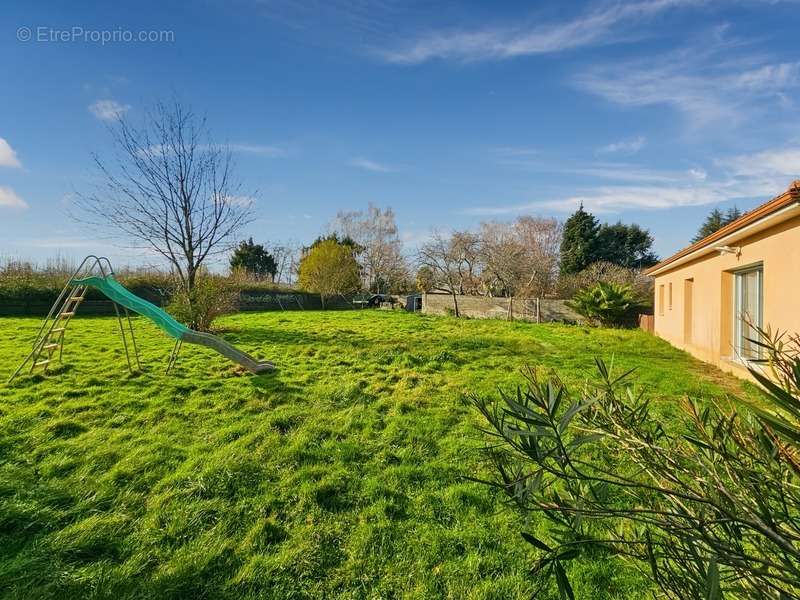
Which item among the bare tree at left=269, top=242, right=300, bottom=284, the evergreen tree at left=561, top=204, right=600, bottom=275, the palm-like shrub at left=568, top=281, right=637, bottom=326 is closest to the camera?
the palm-like shrub at left=568, top=281, right=637, bottom=326

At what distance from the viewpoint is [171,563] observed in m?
2.19

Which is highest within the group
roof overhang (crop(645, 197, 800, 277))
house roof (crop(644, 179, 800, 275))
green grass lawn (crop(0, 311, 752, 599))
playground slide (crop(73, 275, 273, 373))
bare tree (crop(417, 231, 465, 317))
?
bare tree (crop(417, 231, 465, 317))

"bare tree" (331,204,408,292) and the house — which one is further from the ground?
"bare tree" (331,204,408,292)

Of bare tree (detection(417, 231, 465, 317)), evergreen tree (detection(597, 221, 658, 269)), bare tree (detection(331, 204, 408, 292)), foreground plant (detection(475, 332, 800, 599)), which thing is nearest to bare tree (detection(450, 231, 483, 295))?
bare tree (detection(417, 231, 465, 317))

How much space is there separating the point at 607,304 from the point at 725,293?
7124mm

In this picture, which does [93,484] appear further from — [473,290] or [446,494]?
[473,290]

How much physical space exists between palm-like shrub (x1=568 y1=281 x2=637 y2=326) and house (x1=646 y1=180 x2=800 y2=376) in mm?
3083

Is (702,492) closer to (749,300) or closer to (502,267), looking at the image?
(749,300)

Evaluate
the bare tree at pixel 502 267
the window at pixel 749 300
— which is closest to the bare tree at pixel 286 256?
the bare tree at pixel 502 267

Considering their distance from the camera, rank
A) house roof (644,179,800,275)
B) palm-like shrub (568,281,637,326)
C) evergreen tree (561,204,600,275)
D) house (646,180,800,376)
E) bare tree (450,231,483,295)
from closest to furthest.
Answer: house roof (644,179,800,275)
house (646,180,800,376)
palm-like shrub (568,281,637,326)
bare tree (450,231,483,295)
evergreen tree (561,204,600,275)

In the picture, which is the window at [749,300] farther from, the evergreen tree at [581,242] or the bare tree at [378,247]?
the bare tree at [378,247]

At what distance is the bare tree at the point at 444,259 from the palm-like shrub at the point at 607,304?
7.55 m

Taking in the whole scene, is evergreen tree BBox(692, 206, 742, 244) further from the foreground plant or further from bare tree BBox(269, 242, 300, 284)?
the foreground plant

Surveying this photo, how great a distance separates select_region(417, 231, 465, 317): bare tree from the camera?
21.2 meters
